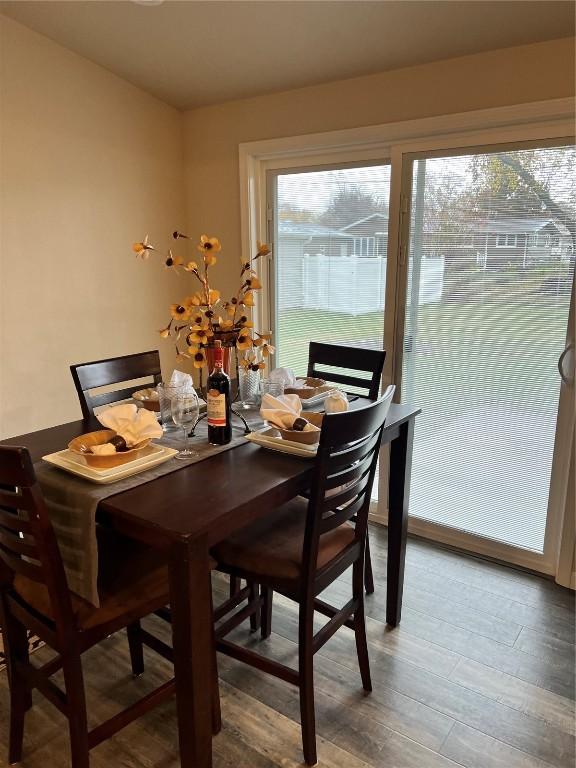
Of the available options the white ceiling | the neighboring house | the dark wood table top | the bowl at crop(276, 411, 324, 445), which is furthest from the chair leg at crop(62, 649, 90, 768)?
the white ceiling

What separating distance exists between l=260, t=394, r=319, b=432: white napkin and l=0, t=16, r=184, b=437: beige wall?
154 cm

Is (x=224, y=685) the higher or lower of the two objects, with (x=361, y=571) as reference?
lower

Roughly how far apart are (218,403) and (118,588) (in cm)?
62

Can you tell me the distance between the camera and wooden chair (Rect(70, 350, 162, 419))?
2.16 metres

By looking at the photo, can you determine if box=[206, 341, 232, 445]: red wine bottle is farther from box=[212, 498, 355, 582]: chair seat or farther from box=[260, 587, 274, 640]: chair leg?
box=[260, 587, 274, 640]: chair leg

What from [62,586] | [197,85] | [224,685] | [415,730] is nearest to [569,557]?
[415,730]

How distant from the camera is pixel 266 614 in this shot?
6.96 feet

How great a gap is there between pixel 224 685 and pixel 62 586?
2.93 feet

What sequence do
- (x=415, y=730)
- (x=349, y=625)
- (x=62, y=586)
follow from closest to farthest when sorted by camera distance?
(x=62, y=586)
(x=415, y=730)
(x=349, y=625)

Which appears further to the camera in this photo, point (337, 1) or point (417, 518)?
point (417, 518)

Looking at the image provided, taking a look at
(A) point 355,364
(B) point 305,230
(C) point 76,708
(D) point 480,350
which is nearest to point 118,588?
(C) point 76,708

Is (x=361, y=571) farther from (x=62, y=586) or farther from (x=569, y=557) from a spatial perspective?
(x=569, y=557)

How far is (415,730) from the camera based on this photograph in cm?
173

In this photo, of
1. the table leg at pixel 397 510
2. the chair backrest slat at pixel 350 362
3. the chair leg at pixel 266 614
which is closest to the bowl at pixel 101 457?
the chair leg at pixel 266 614
